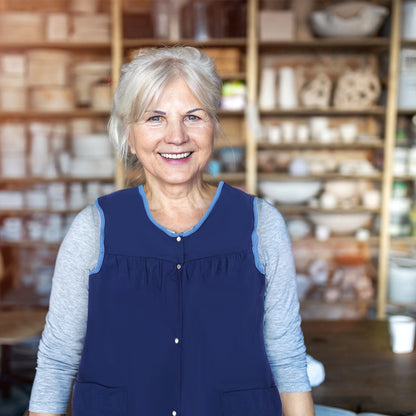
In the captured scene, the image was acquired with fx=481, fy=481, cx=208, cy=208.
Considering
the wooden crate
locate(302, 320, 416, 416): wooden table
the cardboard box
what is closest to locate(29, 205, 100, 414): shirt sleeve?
locate(302, 320, 416, 416): wooden table

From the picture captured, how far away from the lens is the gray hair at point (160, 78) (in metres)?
1.00

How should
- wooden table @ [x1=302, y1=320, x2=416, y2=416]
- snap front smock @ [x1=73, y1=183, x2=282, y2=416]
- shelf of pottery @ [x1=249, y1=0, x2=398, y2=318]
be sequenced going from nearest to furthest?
snap front smock @ [x1=73, y1=183, x2=282, y2=416], wooden table @ [x1=302, y1=320, x2=416, y2=416], shelf of pottery @ [x1=249, y1=0, x2=398, y2=318]

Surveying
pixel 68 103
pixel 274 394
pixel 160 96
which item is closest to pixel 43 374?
pixel 274 394

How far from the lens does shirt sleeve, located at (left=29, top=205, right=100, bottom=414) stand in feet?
3.19

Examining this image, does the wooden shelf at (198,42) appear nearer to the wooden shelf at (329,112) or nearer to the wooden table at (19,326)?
the wooden shelf at (329,112)

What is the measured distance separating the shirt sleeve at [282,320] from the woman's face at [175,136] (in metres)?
0.24

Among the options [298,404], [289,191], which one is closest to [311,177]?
[289,191]

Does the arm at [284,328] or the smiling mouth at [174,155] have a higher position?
the smiling mouth at [174,155]

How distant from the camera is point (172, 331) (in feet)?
3.18

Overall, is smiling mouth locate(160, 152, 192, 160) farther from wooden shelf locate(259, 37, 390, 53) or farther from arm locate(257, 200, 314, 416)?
wooden shelf locate(259, 37, 390, 53)

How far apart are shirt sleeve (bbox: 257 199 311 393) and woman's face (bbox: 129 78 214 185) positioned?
24 centimetres

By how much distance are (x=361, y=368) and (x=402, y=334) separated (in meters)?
0.20

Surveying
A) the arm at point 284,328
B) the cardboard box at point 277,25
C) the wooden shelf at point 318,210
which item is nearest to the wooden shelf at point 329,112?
the cardboard box at point 277,25

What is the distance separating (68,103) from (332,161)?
1.92 metres
